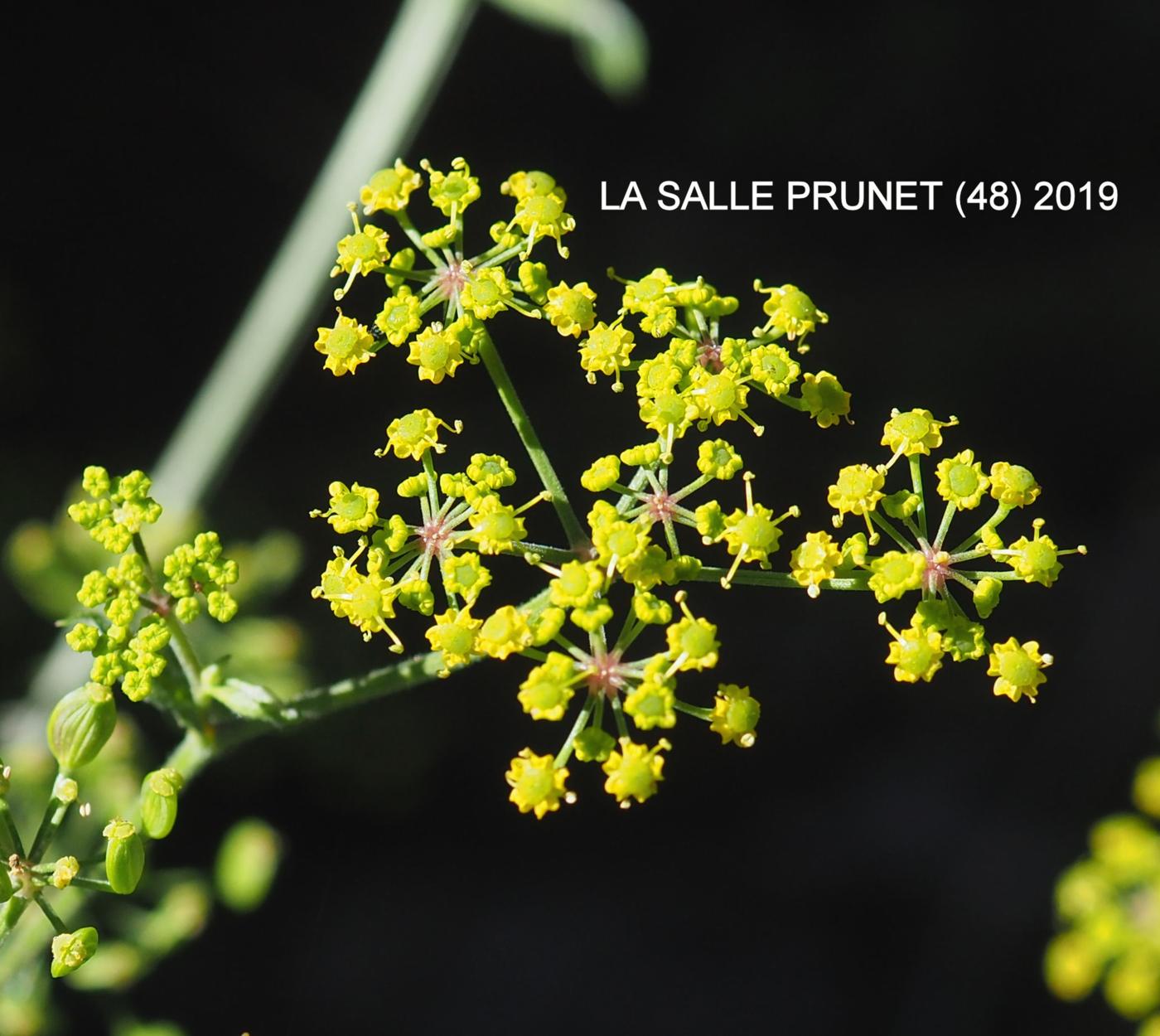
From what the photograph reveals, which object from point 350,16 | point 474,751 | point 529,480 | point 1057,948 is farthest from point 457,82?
point 1057,948

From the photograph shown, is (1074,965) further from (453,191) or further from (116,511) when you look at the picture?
(116,511)

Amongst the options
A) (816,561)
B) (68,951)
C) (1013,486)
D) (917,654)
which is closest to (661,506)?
(816,561)

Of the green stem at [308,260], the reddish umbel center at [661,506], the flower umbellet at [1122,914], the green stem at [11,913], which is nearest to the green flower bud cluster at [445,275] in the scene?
the reddish umbel center at [661,506]

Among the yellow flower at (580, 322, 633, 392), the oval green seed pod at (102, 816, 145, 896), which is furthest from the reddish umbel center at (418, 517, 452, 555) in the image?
the oval green seed pod at (102, 816, 145, 896)

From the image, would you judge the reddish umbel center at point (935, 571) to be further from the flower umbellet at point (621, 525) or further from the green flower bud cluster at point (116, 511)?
the green flower bud cluster at point (116, 511)

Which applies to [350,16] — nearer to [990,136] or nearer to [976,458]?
[990,136]

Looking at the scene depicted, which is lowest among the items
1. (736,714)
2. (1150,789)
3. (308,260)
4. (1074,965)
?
(1074,965)
